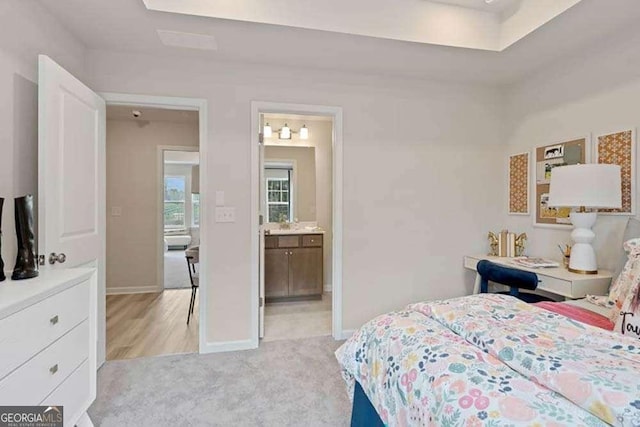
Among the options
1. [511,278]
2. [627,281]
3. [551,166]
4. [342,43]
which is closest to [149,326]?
[342,43]

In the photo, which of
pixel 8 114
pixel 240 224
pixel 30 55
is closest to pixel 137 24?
pixel 30 55

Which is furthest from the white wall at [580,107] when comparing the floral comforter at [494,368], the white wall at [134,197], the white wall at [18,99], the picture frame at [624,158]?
the white wall at [134,197]

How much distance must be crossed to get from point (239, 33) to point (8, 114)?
4.53ft

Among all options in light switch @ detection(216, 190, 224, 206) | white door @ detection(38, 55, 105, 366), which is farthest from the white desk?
white door @ detection(38, 55, 105, 366)

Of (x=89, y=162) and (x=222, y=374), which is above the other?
(x=89, y=162)

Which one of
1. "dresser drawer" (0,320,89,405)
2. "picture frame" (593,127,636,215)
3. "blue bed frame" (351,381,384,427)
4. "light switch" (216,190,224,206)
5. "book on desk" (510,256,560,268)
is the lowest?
"blue bed frame" (351,381,384,427)

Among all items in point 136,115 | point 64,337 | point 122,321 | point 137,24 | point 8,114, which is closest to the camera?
point 64,337

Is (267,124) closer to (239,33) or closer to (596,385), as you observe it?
(239,33)

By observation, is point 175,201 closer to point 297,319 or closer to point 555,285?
point 297,319

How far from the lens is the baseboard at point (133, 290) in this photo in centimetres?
458

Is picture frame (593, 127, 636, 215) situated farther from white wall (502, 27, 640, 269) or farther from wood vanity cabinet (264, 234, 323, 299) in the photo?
wood vanity cabinet (264, 234, 323, 299)

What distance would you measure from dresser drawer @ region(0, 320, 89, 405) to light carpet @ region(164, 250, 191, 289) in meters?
3.54

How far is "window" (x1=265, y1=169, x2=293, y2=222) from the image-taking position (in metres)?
4.86

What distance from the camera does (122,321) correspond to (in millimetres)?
3516
